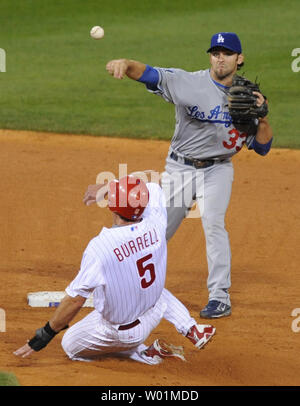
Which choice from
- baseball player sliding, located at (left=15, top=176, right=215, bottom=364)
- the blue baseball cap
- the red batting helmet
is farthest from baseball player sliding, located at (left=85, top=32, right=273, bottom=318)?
the red batting helmet

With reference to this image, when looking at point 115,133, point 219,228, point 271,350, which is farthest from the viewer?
point 115,133

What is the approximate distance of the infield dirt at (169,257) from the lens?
5840mm

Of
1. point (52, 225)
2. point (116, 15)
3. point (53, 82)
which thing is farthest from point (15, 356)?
point (116, 15)

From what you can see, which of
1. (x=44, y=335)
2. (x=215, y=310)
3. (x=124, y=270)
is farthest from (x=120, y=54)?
(x=44, y=335)

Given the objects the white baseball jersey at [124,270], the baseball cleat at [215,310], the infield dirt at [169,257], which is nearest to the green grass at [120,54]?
the infield dirt at [169,257]

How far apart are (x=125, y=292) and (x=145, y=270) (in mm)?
194

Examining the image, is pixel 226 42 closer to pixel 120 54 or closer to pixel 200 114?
pixel 200 114

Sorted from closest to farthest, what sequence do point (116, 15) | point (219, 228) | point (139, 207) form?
point (139, 207), point (219, 228), point (116, 15)

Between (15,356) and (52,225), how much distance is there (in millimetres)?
3491

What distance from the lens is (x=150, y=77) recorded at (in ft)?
23.2

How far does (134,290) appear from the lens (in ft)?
18.4

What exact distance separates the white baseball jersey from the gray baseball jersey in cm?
165

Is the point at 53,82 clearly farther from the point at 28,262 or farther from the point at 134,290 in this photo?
the point at 134,290

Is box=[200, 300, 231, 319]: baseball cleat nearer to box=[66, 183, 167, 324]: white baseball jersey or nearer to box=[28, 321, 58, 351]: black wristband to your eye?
box=[66, 183, 167, 324]: white baseball jersey
